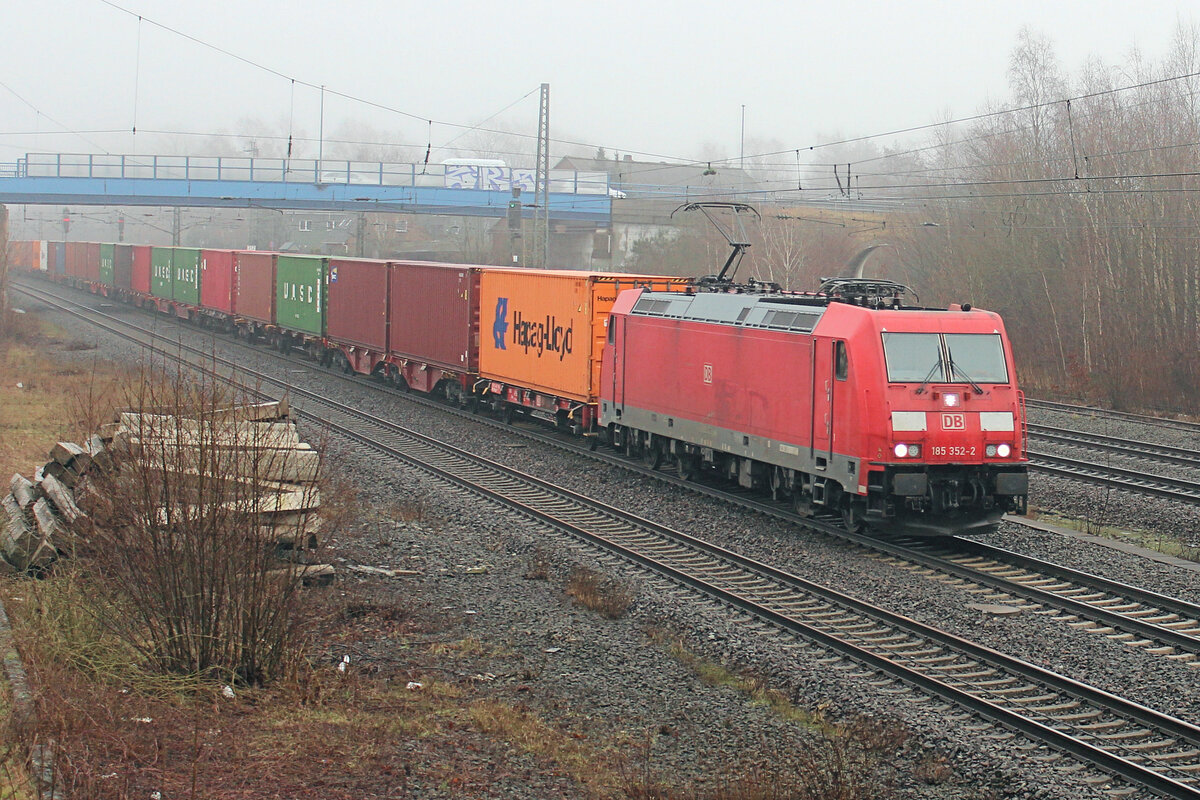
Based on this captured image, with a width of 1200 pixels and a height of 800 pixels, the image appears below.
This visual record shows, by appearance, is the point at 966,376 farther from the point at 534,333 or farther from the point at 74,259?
the point at 74,259

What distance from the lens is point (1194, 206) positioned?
1169 inches

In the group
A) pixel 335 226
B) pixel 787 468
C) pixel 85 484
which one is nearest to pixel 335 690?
pixel 85 484

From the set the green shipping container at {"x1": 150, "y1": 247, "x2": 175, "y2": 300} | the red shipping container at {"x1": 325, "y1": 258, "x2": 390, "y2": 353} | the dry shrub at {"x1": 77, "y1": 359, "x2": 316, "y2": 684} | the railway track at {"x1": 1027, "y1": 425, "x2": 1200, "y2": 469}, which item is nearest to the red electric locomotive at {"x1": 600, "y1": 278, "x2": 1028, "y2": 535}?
the dry shrub at {"x1": 77, "y1": 359, "x2": 316, "y2": 684}

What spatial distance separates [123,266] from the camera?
188ft

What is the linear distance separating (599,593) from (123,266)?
→ 52820 millimetres

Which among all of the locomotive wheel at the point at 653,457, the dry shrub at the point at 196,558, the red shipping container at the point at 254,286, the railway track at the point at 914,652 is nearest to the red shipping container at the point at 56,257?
the red shipping container at the point at 254,286

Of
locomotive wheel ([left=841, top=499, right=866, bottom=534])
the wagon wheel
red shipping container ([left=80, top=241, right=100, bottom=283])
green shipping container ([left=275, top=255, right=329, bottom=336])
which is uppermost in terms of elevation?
red shipping container ([left=80, top=241, right=100, bottom=283])

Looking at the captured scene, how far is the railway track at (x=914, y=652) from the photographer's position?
7371 mm

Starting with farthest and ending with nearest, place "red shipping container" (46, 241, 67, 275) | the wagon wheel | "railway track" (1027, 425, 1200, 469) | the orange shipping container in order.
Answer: "red shipping container" (46, 241, 67, 275) < the orange shipping container < "railway track" (1027, 425, 1200, 469) < the wagon wheel

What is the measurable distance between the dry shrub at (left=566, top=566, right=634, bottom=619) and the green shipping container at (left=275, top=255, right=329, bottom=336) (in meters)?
22.8

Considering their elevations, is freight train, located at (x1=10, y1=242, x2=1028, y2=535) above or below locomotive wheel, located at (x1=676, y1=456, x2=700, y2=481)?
above

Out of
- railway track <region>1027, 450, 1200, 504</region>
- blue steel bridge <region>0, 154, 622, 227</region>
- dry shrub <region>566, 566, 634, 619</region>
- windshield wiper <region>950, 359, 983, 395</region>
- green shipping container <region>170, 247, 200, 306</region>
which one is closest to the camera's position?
dry shrub <region>566, 566, 634, 619</region>

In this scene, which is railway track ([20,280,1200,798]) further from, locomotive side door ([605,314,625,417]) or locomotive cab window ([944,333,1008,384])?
locomotive cab window ([944,333,1008,384])

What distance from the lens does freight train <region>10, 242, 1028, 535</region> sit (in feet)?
42.8
